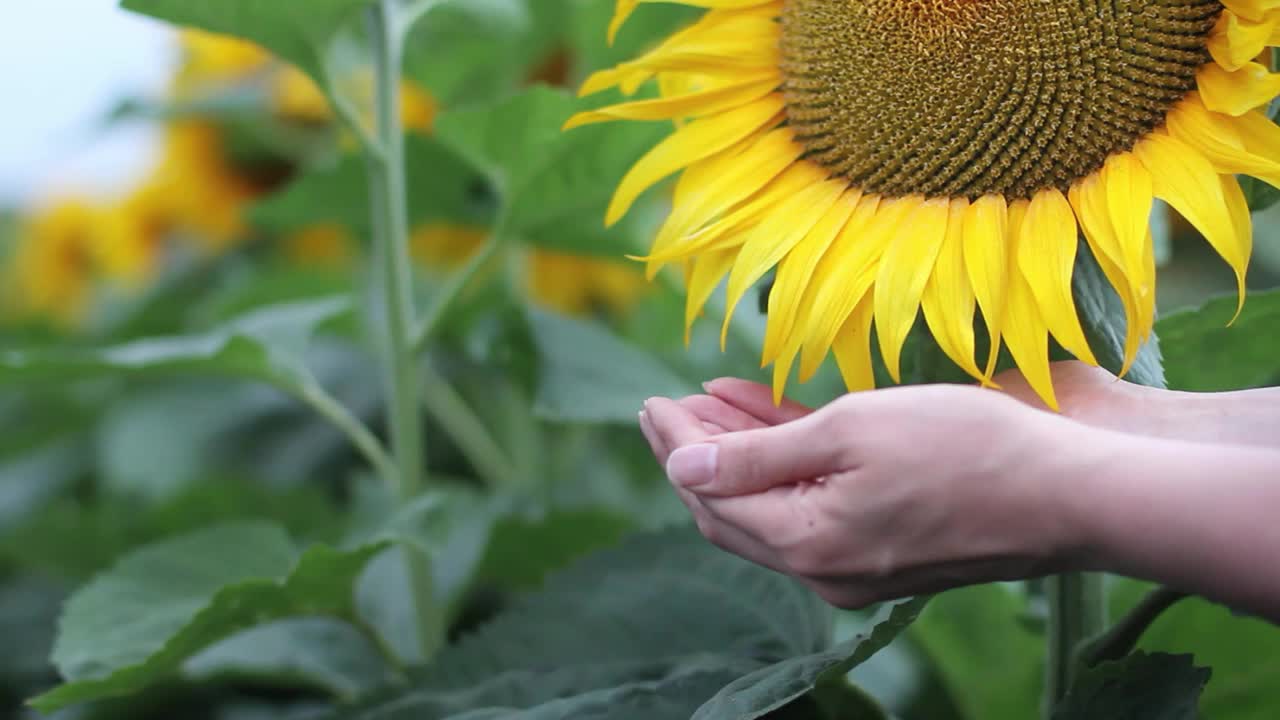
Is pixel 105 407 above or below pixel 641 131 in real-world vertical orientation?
below

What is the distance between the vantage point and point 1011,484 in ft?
1.17

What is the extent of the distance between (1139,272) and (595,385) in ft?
1.42

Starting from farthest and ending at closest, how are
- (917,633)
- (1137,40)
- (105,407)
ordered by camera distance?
(105,407) < (917,633) < (1137,40)

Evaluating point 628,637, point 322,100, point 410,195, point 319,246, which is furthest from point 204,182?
point 628,637

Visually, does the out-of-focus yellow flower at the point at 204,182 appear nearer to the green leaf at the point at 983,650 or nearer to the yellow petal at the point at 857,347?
the green leaf at the point at 983,650

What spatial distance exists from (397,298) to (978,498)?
0.50m

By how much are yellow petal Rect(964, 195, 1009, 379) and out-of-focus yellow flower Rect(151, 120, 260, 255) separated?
1237mm

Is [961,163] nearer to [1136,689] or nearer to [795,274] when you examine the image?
[795,274]

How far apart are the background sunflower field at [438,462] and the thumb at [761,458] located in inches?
3.8

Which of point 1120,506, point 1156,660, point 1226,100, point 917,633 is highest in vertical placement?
point 1226,100

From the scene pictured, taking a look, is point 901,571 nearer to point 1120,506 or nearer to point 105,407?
point 1120,506

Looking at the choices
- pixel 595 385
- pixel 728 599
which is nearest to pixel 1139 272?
pixel 728 599

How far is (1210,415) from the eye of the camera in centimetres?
43

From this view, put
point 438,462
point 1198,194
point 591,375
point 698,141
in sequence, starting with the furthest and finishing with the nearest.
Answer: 1. point 438,462
2. point 591,375
3. point 698,141
4. point 1198,194
